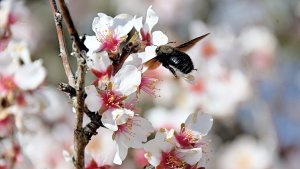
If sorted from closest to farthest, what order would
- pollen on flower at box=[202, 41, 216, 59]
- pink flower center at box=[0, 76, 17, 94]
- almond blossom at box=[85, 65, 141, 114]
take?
almond blossom at box=[85, 65, 141, 114] < pink flower center at box=[0, 76, 17, 94] < pollen on flower at box=[202, 41, 216, 59]

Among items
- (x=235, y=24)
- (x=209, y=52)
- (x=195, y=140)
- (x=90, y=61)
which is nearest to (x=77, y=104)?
(x=90, y=61)

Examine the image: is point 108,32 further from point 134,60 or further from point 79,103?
point 79,103

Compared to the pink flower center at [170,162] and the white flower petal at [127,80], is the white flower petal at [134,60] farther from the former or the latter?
the pink flower center at [170,162]

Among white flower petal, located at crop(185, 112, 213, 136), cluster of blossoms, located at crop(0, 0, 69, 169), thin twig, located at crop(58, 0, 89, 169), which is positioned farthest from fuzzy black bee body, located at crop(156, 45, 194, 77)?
cluster of blossoms, located at crop(0, 0, 69, 169)

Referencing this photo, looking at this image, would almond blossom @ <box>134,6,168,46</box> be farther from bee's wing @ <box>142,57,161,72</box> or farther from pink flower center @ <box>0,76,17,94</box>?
pink flower center @ <box>0,76,17,94</box>

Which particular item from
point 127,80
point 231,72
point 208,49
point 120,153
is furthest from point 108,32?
point 231,72

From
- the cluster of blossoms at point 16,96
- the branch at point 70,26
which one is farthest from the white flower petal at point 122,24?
the cluster of blossoms at point 16,96

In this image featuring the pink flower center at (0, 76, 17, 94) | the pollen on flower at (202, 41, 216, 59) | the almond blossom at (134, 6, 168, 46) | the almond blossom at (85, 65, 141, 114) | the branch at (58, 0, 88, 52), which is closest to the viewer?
the branch at (58, 0, 88, 52)

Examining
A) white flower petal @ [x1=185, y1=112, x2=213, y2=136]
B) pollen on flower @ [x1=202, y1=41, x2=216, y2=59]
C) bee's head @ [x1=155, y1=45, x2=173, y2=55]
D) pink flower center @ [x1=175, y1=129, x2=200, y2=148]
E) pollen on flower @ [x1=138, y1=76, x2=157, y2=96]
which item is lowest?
pollen on flower @ [x1=202, y1=41, x2=216, y2=59]
